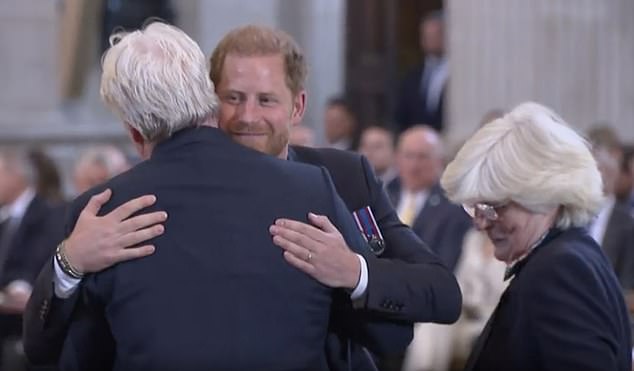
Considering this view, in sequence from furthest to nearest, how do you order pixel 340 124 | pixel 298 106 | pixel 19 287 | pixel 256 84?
1. pixel 340 124
2. pixel 19 287
3. pixel 298 106
4. pixel 256 84

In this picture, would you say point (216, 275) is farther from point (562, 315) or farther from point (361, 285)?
point (562, 315)

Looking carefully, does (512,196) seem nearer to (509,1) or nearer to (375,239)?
(375,239)

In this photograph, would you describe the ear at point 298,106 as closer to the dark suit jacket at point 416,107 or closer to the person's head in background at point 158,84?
the person's head in background at point 158,84

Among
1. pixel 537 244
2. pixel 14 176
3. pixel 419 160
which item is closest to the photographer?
pixel 537 244

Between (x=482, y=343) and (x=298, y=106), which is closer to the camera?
(x=298, y=106)

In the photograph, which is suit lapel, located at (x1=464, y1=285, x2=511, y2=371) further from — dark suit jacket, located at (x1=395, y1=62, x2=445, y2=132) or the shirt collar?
dark suit jacket, located at (x1=395, y1=62, x2=445, y2=132)

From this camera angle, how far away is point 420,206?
8.26 m

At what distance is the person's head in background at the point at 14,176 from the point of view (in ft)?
29.1

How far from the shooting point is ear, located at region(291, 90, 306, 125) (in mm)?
3488

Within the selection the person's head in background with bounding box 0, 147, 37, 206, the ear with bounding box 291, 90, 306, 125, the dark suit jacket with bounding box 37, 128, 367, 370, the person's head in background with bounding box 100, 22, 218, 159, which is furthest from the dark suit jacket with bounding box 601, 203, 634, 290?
the person's head in background with bounding box 100, 22, 218, 159

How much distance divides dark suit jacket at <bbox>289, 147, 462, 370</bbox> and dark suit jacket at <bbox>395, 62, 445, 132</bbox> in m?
6.97

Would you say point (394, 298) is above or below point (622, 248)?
above

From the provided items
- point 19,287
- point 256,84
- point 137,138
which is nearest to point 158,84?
point 137,138

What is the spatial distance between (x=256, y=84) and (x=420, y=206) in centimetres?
490
